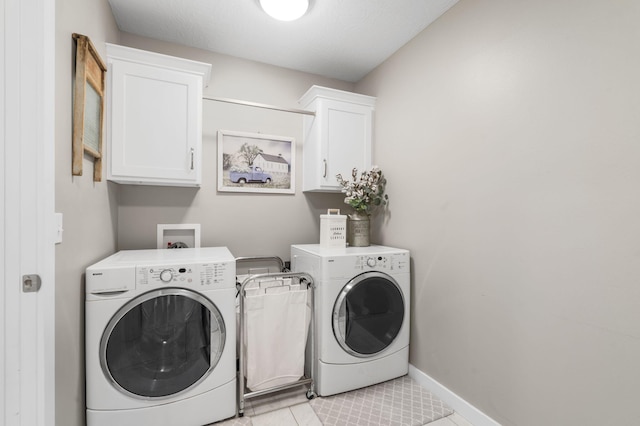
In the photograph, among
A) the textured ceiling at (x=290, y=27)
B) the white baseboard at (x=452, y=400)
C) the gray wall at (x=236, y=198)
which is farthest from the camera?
the gray wall at (x=236, y=198)

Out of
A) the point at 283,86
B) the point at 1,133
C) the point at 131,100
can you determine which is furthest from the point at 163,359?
the point at 283,86

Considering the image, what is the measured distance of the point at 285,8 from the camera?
181 centimetres

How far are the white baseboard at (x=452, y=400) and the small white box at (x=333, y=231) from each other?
1075 mm

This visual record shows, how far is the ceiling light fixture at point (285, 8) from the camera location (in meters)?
1.77

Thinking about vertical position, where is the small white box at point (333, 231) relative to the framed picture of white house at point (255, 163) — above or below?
below

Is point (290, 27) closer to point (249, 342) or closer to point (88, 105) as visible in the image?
point (88, 105)

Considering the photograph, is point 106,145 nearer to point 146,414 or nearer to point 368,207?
point 146,414

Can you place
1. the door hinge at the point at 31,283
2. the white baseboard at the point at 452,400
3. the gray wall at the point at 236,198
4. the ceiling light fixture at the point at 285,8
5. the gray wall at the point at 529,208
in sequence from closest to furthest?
the door hinge at the point at 31,283
the gray wall at the point at 529,208
the white baseboard at the point at 452,400
the ceiling light fixture at the point at 285,8
the gray wall at the point at 236,198

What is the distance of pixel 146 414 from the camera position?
153 centimetres

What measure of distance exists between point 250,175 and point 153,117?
0.85 metres

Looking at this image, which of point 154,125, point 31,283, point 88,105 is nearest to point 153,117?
point 154,125

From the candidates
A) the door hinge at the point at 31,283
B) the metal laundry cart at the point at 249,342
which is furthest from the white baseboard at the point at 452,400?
the door hinge at the point at 31,283

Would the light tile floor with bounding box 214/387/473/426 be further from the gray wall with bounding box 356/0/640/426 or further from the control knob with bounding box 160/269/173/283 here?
the control knob with bounding box 160/269/173/283

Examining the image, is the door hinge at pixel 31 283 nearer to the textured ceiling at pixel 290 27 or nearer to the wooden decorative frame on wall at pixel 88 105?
the wooden decorative frame on wall at pixel 88 105
